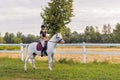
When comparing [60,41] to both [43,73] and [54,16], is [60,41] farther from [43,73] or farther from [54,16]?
[54,16]

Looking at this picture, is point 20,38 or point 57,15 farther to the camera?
point 20,38

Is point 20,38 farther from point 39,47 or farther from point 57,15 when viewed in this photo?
point 39,47

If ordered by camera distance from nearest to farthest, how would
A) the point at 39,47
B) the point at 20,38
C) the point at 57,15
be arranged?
the point at 39,47
the point at 57,15
the point at 20,38

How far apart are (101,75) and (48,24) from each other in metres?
20.6

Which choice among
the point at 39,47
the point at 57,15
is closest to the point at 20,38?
the point at 57,15

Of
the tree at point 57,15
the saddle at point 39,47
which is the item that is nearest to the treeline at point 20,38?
the tree at point 57,15

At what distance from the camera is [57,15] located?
3416cm

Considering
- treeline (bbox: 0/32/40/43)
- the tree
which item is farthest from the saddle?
treeline (bbox: 0/32/40/43)

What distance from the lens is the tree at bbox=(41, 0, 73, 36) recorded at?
33750 mm

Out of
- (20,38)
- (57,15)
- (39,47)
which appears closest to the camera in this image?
(39,47)

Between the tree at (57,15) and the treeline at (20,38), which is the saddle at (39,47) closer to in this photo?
the tree at (57,15)

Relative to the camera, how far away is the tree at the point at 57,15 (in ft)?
111

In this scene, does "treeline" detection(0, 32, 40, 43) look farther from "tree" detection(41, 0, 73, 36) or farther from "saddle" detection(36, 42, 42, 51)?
"saddle" detection(36, 42, 42, 51)

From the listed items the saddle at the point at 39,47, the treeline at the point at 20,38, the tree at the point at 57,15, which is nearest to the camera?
the saddle at the point at 39,47
